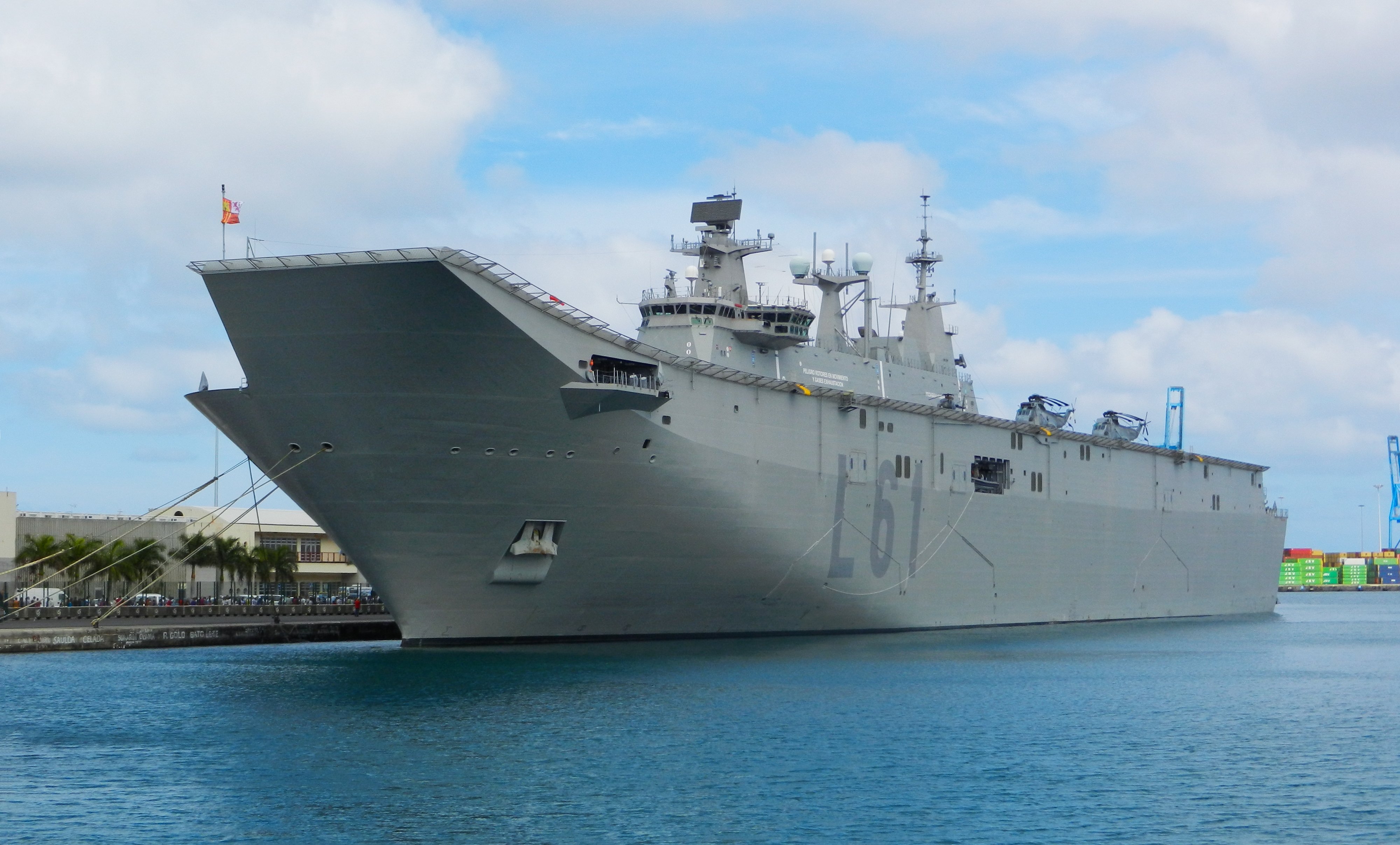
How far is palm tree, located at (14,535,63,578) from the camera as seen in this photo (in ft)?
159

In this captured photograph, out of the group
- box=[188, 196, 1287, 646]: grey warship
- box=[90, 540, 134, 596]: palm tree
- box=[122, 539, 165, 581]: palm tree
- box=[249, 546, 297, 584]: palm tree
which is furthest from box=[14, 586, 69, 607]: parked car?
box=[188, 196, 1287, 646]: grey warship

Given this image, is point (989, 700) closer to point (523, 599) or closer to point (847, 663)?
point (847, 663)

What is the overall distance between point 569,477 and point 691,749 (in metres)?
10.2

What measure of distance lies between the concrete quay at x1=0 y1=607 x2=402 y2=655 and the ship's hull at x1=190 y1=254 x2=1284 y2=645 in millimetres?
3930

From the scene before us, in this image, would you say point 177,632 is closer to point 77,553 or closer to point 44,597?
point 77,553

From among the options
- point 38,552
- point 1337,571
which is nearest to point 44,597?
point 38,552

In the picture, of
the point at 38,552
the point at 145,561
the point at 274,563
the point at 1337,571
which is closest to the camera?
the point at 38,552

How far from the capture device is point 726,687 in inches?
1034

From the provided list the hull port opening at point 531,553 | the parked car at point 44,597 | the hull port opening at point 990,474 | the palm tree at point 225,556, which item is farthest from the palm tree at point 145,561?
the hull port opening at point 990,474

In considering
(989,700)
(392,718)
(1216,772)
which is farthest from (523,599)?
(1216,772)

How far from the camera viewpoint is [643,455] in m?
30.2

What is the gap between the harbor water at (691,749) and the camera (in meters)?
16.2

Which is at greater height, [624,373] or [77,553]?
[624,373]

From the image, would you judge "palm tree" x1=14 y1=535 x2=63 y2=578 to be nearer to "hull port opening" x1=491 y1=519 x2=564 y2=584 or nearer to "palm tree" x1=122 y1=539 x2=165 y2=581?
"palm tree" x1=122 y1=539 x2=165 y2=581
